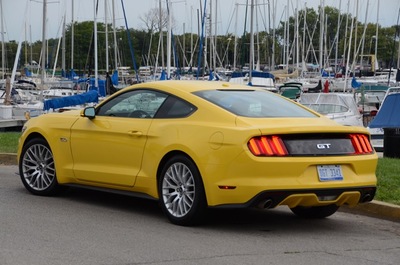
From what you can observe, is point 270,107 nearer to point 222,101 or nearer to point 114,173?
point 222,101

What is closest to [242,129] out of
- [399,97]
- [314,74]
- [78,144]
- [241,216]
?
[241,216]

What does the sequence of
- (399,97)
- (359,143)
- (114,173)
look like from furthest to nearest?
(399,97), (114,173), (359,143)

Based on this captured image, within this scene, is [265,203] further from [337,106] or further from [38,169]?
[337,106]

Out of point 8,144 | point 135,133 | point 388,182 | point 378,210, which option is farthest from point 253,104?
point 8,144

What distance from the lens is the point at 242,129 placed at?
A: 25.4 feet

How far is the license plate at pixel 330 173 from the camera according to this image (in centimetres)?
788

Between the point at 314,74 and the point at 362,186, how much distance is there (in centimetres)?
4594

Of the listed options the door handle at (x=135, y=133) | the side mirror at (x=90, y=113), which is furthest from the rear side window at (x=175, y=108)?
the side mirror at (x=90, y=113)

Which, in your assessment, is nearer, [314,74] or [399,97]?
[399,97]

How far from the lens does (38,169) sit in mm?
10070

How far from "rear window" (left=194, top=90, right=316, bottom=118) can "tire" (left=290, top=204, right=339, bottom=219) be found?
1028 millimetres

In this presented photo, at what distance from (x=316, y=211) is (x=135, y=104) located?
2.36 meters

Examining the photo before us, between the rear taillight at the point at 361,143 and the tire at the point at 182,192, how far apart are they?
1.64 metres

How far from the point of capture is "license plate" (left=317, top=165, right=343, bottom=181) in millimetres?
7875
